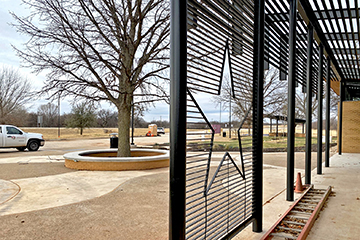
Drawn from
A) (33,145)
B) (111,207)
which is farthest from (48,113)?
(111,207)

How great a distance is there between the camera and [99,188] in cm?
643

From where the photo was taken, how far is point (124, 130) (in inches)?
415

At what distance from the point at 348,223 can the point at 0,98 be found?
31777 millimetres

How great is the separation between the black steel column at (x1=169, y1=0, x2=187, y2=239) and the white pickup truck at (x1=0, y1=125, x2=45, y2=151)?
1571 cm

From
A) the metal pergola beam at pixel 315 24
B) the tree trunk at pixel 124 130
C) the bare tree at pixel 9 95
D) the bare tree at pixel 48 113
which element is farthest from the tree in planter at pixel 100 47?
the bare tree at pixel 48 113

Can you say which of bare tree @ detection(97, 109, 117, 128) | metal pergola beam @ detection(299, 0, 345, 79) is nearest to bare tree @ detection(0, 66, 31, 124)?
bare tree @ detection(97, 109, 117, 128)

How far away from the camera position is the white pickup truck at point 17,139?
14.7 m

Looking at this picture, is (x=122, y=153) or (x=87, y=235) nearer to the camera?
(x=87, y=235)

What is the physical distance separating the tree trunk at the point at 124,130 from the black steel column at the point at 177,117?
869 centimetres

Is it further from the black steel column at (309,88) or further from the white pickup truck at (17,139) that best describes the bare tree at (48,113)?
the black steel column at (309,88)

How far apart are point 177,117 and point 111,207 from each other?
3483mm

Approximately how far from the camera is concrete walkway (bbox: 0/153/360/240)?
365 centimetres

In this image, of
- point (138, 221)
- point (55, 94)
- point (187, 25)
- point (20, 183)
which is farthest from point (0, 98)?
point (187, 25)

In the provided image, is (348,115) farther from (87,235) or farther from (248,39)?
(87,235)
